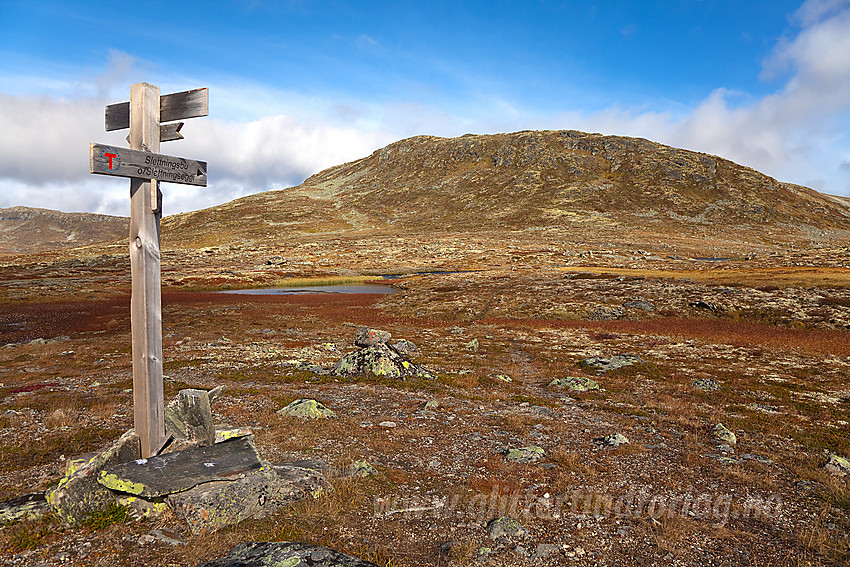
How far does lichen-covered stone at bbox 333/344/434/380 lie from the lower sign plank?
49.4ft

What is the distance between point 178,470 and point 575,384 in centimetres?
1835

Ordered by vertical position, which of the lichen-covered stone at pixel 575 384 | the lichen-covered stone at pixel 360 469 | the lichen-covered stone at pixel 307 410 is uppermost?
the lichen-covered stone at pixel 360 469

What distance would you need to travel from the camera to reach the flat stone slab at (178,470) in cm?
788

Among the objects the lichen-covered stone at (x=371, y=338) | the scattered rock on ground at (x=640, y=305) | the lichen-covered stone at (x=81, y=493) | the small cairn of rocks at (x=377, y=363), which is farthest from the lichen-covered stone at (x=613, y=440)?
the scattered rock on ground at (x=640, y=305)

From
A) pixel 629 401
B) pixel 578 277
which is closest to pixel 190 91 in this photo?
pixel 629 401

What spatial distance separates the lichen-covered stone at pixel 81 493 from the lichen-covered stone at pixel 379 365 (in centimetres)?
1443

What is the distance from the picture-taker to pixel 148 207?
8688mm

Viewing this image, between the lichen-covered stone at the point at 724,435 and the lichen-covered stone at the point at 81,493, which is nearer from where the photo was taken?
the lichen-covered stone at the point at 81,493

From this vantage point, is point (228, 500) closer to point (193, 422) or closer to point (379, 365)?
point (193, 422)

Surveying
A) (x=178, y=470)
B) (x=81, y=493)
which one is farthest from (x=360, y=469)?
(x=81, y=493)

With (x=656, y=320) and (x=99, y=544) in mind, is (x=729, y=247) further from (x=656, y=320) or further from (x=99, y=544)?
(x=99, y=544)

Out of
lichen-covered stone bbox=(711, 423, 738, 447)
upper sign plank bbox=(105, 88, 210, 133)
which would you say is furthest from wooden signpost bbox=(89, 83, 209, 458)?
lichen-covered stone bbox=(711, 423, 738, 447)

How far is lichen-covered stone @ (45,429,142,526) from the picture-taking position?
25.0 feet

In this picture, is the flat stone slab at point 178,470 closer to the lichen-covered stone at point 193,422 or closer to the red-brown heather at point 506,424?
the lichen-covered stone at point 193,422
